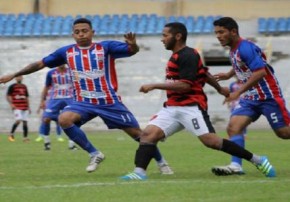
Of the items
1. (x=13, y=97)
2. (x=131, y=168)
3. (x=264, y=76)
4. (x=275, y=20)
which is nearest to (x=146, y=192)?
(x=264, y=76)

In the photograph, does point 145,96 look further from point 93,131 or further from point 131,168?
point 131,168

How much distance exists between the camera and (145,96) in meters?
33.9

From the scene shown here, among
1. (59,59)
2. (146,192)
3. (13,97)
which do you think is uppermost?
(59,59)

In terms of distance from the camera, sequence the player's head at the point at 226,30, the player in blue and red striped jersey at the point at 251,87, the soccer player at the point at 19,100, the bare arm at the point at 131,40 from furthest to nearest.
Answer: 1. the soccer player at the point at 19,100
2. the bare arm at the point at 131,40
3. the player's head at the point at 226,30
4. the player in blue and red striped jersey at the point at 251,87

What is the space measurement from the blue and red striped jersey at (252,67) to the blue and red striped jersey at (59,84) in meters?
8.46

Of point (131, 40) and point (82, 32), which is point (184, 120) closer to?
point (131, 40)

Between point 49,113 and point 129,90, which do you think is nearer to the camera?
point 49,113

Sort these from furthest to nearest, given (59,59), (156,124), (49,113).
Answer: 1. (49,113)
2. (59,59)
3. (156,124)

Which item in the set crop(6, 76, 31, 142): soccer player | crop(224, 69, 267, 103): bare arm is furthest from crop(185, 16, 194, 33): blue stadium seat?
crop(224, 69, 267, 103): bare arm

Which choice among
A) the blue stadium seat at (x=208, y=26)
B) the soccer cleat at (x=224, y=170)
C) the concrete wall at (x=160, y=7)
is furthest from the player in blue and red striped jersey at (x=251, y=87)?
the concrete wall at (x=160, y=7)

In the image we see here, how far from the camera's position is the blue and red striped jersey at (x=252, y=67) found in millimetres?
11570

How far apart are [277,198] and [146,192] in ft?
4.48

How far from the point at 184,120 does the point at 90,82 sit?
1.72 metres

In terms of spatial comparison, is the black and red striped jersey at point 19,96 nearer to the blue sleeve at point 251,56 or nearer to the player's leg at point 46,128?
the player's leg at point 46,128
